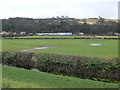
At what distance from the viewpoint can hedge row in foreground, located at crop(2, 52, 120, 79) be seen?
17.3 metres

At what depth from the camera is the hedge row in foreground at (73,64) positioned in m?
17.3

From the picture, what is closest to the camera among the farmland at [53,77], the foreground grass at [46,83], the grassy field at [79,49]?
the foreground grass at [46,83]

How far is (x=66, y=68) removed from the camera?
19.0 m

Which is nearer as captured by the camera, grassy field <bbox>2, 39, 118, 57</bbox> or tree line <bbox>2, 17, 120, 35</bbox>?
grassy field <bbox>2, 39, 118, 57</bbox>

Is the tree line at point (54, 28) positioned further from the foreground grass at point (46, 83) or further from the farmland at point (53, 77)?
the foreground grass at point (46, 83)

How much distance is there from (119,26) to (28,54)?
102m

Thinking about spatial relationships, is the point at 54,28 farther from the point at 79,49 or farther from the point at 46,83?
the point at 46,83

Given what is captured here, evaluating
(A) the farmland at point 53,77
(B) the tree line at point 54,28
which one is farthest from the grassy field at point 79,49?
(B) the tree line at point 54,28

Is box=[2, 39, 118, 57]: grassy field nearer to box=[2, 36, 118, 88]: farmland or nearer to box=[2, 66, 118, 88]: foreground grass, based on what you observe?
box=[2, 36, 118, 88]: farmland

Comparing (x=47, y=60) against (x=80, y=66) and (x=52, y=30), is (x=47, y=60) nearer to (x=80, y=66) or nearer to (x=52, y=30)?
(x=80, y=66)

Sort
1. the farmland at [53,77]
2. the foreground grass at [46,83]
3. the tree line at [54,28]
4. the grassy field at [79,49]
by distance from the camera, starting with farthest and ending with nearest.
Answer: the tree line at [54,28] < the grassy field at [79,49] < the farmland at [53,77] < the foreground grass at [46,83]

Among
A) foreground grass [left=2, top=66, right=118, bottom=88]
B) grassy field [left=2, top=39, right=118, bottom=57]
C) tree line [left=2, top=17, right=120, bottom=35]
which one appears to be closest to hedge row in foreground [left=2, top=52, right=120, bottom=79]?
grassy field [left=2, top=39, right=118, bottom=57]

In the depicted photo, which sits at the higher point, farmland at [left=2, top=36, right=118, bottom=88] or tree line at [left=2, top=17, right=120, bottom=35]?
tree line at [left=2, top=17, right=120, bottom=35]

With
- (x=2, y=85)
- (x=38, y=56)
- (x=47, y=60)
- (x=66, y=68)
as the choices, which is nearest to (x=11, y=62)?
(x=38, y=56)
